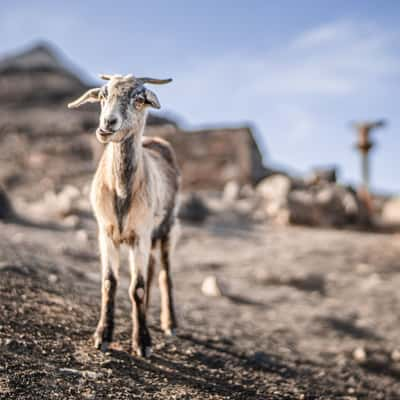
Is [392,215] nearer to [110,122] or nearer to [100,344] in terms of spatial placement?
[100,344]

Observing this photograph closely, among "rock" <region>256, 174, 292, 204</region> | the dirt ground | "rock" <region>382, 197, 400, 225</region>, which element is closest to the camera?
the dirt ground

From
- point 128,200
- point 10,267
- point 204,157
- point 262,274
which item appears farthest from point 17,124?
point 128,200

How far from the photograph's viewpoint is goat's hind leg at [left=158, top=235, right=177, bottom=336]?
600 cm

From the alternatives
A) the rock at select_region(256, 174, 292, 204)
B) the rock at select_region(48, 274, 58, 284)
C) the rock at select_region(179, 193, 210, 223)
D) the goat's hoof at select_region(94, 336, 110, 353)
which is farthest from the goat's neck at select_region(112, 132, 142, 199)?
the rock at select_region(256, 174, 292, 204)

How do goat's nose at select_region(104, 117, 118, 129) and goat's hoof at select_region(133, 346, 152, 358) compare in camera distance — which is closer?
goat's nose at select_region(104, 117, 118, 129)

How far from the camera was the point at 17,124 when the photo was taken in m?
32.4

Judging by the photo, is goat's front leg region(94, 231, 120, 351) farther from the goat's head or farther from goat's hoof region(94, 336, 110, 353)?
the goat's head

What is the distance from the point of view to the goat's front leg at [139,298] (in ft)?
16.0

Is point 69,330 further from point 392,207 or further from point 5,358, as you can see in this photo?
point 392,207

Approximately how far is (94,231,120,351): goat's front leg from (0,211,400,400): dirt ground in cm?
16

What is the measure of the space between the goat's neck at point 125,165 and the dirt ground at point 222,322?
1514 mm

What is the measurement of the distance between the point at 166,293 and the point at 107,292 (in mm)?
1341

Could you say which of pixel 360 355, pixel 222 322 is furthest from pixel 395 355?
pixel 222 322

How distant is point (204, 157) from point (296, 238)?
6.79 m
